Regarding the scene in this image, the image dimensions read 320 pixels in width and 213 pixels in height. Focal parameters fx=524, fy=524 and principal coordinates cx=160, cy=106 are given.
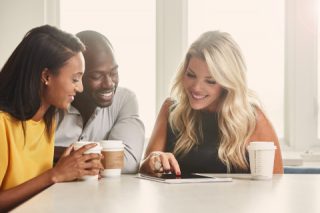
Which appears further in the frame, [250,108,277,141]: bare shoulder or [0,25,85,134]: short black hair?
[250,108,277,141]: bare shoulder

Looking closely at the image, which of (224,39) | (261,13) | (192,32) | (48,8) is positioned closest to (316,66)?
(261,13)

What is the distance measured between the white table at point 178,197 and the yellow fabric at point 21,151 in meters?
0.21

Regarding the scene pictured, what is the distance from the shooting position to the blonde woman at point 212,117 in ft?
7.84

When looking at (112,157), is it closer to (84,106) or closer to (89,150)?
(89,150)

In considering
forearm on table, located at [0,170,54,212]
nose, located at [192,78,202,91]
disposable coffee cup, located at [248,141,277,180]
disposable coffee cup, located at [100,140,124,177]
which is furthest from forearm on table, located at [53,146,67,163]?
disposable coffee cup, located at [248,141,277,180]

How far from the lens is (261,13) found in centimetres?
341

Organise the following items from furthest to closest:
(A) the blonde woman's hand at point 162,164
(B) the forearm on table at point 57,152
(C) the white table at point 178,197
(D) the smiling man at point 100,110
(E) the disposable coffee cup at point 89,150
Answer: (D) the smiling man at point 100,110 < (B) the forearm on table at point 57,152 < (A) the blonde woman's hand at point 162,164 < (E) the disposable coffee cup at point 89,150 < (C) the white table at point 178,197

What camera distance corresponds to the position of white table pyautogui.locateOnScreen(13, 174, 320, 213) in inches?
48.1

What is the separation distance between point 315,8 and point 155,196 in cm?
229

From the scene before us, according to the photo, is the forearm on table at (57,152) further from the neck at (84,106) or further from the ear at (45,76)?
the ear at (45,76)

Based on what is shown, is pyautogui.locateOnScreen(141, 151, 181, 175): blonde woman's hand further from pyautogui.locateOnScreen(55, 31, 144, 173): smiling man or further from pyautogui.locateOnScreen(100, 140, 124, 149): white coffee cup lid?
pyautogui.locateOnScreen(55, 31, 144, 173): smiling man

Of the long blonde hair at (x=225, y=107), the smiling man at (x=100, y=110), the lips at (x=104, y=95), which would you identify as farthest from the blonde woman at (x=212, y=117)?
the lips at (x=104, y=95)

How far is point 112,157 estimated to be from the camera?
1.84 metres

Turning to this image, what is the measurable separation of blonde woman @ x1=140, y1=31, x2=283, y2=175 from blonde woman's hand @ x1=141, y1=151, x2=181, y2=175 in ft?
1.26
